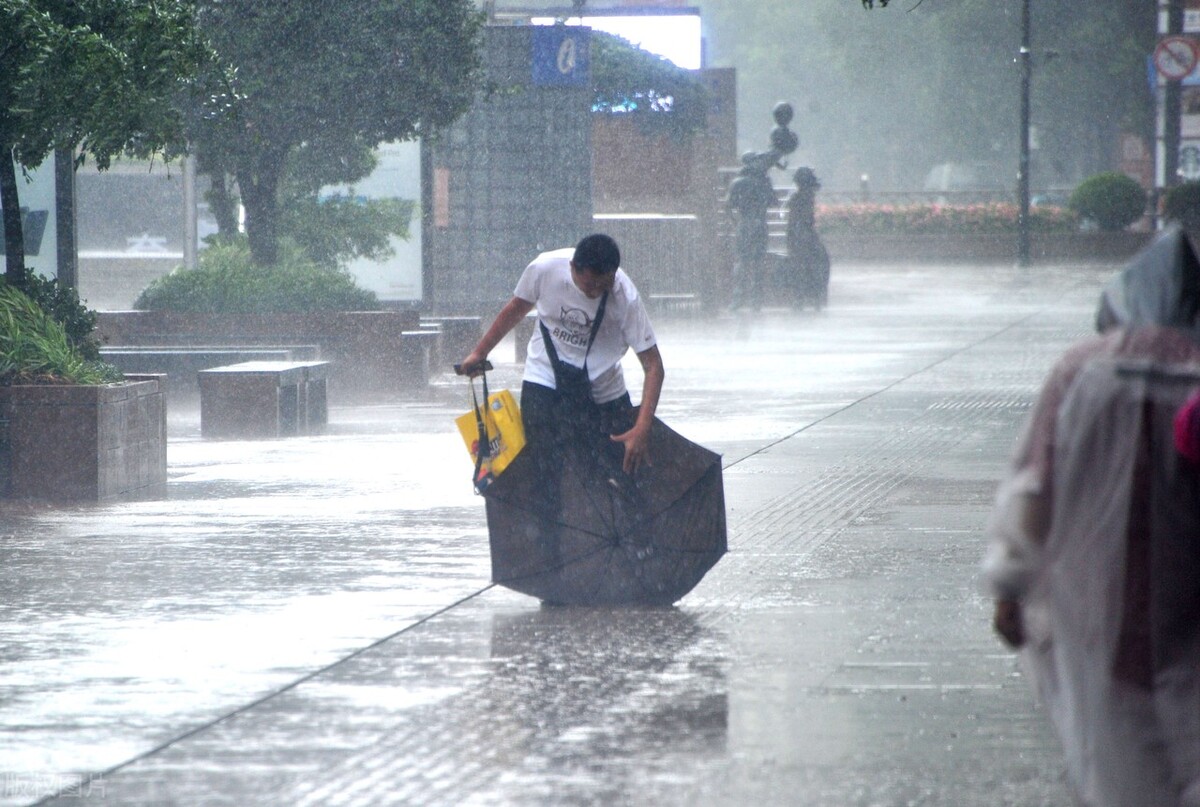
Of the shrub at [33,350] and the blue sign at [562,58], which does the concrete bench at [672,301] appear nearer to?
the blue sign at [562,58]

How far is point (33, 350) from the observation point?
11.1 metres

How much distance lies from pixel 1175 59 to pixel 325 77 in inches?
832

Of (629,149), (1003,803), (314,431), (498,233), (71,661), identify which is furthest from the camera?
(629,149)

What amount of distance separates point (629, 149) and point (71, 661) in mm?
26190

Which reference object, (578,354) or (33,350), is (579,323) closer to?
(578,354)

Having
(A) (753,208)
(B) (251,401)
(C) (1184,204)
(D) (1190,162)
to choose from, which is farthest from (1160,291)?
(D) (1190,162)

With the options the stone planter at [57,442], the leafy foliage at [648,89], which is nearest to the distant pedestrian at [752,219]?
the leafy foliage at [648,89]

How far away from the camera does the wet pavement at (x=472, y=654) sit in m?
5.32

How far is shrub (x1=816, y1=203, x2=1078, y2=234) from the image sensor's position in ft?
133

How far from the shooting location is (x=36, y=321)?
11.2 metres

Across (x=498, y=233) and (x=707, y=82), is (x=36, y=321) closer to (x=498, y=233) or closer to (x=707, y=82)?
(x=498, y=233)

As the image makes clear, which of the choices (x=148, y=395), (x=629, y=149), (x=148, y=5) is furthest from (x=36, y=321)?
(x=629, y=149)

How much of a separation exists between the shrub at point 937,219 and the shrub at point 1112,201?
0.73m

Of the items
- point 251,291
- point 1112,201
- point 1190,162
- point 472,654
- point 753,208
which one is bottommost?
point 472,654
